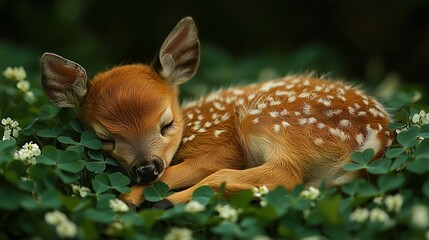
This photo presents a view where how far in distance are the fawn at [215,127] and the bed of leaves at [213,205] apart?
0.42 feet

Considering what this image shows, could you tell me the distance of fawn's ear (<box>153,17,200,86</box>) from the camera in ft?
13.0

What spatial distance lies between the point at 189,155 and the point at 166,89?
392mm

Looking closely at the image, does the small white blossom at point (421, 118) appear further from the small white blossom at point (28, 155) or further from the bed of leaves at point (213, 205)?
the small white blossom at point (28, 155)

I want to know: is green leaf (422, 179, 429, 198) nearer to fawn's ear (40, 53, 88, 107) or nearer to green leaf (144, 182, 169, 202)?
green leaf (144, 182, 169, 202)

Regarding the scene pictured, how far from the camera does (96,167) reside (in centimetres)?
345

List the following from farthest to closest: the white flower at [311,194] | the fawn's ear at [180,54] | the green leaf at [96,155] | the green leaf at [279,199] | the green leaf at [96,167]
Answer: the fawn's ear at [180,54] < the green leaf at [96,155] < the green leaf at [96,167] < the white flower at [311,194] < the green leaf at [279,199]

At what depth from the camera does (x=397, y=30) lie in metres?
7.18

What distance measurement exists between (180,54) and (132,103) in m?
0.62

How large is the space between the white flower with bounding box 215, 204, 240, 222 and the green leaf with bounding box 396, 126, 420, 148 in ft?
2.75

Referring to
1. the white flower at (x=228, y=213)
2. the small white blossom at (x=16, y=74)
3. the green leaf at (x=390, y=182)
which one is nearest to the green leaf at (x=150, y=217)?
the white flower at (x=228, y=213)

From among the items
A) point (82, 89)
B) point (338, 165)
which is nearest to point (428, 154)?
point (338, 165)

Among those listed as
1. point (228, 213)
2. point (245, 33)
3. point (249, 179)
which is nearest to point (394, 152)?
point (249, 179)

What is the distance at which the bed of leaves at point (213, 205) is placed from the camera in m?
2.79

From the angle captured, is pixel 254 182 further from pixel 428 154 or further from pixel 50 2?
pixel 50 2
